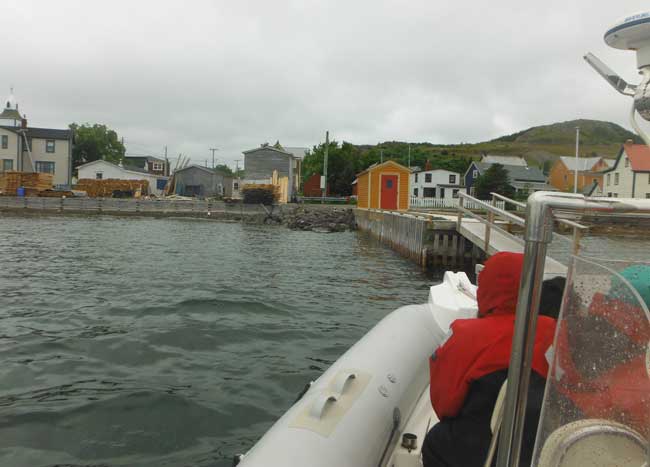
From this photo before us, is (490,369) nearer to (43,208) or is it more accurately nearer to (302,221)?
(302,221)

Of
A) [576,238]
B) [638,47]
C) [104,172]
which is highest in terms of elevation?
[104,172]

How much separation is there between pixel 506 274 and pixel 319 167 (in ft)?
190

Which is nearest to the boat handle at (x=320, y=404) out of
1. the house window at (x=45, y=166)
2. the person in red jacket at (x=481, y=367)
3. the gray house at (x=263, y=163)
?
the person in red jacket at (x=481, y=367)

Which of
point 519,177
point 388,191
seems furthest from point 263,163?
point 519,177

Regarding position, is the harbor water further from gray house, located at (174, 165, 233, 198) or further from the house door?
gray house, located at (174, 165, 233, 198)

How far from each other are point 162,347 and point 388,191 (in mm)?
24340

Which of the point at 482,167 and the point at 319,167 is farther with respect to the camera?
the point at 482,167

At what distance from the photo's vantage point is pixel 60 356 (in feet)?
19.6

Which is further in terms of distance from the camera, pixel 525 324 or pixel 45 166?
pixel 45 166

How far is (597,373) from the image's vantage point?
1.19 metres

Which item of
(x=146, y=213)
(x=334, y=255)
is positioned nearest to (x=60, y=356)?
(x=334, y=255)

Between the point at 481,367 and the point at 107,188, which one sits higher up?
the point at 107,188

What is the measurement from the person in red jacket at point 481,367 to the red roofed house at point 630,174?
4252 cm

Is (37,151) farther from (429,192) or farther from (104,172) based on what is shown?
(429,192)
